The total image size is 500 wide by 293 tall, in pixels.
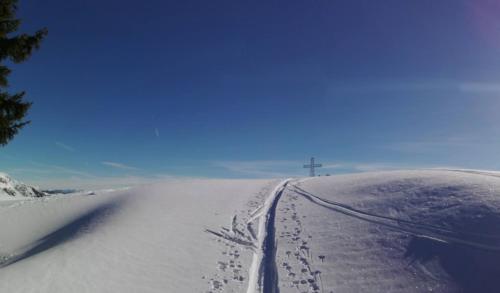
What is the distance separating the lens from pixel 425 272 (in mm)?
9008

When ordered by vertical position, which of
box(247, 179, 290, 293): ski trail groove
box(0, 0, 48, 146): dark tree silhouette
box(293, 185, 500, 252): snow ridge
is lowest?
box(247, 179, 290, 293): ski trail groove

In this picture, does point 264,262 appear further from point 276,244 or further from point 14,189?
point 14,189

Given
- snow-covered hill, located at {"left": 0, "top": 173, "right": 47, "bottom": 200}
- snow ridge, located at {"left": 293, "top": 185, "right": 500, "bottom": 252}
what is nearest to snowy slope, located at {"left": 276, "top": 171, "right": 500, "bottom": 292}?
snow ridge, located at {"left": 293, "top": 185, "right": 500, "bottom": 252}

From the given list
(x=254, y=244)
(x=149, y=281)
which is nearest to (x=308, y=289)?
(x=254, y=244)

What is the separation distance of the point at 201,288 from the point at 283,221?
690cm

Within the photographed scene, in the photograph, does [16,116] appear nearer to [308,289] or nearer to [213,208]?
[213,208]

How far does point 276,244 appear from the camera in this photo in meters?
12.1

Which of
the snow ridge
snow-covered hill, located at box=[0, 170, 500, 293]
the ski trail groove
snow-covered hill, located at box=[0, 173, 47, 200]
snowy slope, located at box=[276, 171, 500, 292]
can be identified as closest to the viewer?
snowy slope, located at box=[276, 171, 500, 292]

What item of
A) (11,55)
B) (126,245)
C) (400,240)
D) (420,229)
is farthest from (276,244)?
(11,55)

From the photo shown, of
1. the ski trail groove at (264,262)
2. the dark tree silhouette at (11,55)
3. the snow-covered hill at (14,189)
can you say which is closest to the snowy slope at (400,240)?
the ski trail groove at (264,262)

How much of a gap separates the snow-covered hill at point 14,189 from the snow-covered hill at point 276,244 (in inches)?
1028

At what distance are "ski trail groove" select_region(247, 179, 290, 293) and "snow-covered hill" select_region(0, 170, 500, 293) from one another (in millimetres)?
40

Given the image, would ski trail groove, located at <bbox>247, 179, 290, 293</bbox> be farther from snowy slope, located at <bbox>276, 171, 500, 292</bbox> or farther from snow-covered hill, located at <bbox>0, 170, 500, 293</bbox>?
snowy slope, located at <bbox>276, 171, 500, 292</bbox>

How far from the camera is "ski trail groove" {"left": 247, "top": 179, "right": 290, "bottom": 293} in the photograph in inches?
352
